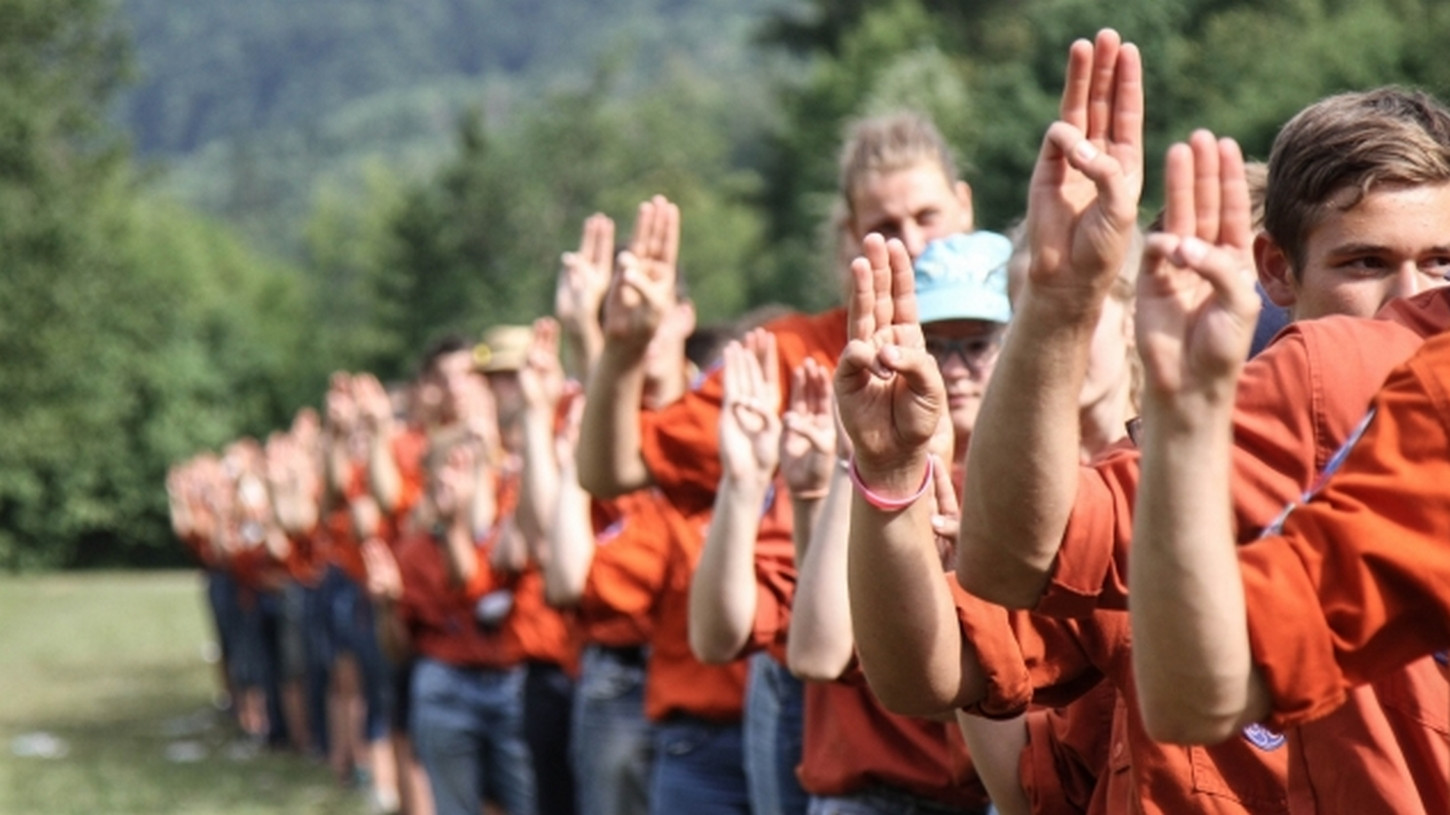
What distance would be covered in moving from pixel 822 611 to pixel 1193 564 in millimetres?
2018

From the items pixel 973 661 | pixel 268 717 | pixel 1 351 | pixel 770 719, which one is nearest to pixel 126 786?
pixel 268 717

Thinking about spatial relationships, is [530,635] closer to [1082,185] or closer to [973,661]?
[973,661]

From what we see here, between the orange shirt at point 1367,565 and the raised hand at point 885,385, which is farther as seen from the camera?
the raised hand at point 885,385

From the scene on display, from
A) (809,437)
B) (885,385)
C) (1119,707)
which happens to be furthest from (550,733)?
(885,385)

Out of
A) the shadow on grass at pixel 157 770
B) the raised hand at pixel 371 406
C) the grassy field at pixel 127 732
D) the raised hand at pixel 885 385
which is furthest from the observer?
the grassy field at pixel 127 732

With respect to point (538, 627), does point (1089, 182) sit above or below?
above

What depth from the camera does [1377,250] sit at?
9.05ft

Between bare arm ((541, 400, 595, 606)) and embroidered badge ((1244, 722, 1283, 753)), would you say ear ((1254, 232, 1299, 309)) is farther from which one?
bare arm ((541, 400, 595, 606))

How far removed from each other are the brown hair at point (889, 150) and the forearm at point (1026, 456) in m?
2.83

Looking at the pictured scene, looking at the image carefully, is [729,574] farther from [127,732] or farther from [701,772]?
[127,732]

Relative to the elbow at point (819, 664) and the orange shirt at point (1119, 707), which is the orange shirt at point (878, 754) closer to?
the elbow at point (819, 664)

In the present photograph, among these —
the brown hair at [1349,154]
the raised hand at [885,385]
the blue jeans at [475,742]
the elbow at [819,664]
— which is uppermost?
the brown hair at [1349,154]

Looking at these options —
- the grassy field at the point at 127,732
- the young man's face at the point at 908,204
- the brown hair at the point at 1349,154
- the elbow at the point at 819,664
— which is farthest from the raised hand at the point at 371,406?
the brown hair at the point at 1349,154

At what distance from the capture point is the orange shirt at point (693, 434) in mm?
5463
